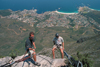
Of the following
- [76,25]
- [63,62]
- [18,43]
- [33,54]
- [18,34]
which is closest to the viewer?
[33,54]

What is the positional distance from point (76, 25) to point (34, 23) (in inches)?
3511

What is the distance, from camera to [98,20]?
17750cm

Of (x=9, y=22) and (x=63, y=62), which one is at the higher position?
(x=9, y=22)

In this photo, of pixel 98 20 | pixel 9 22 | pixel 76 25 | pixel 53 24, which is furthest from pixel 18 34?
pixel 98 20

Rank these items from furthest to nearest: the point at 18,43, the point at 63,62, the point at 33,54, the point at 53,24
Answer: the point at 53,24 < the point at 18,43 < the point at 63,62 < the point at 33,54

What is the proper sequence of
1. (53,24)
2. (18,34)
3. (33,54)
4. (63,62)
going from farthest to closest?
1. (53,24)
2. (18,34)
3. (63,62)
4. (33,54)

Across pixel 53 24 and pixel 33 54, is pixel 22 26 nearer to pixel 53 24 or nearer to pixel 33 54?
pixel 53 24

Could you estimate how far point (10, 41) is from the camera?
135 m

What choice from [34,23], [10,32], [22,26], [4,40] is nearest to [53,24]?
[34,23]

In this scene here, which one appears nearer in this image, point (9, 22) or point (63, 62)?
point (63, 62)

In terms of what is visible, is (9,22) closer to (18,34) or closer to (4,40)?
(18,34)

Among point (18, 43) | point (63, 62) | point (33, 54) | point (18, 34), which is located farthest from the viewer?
point (18, 34)

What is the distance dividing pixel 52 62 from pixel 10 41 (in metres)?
140

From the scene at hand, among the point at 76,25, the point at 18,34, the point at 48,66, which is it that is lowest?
the point at 48,66
